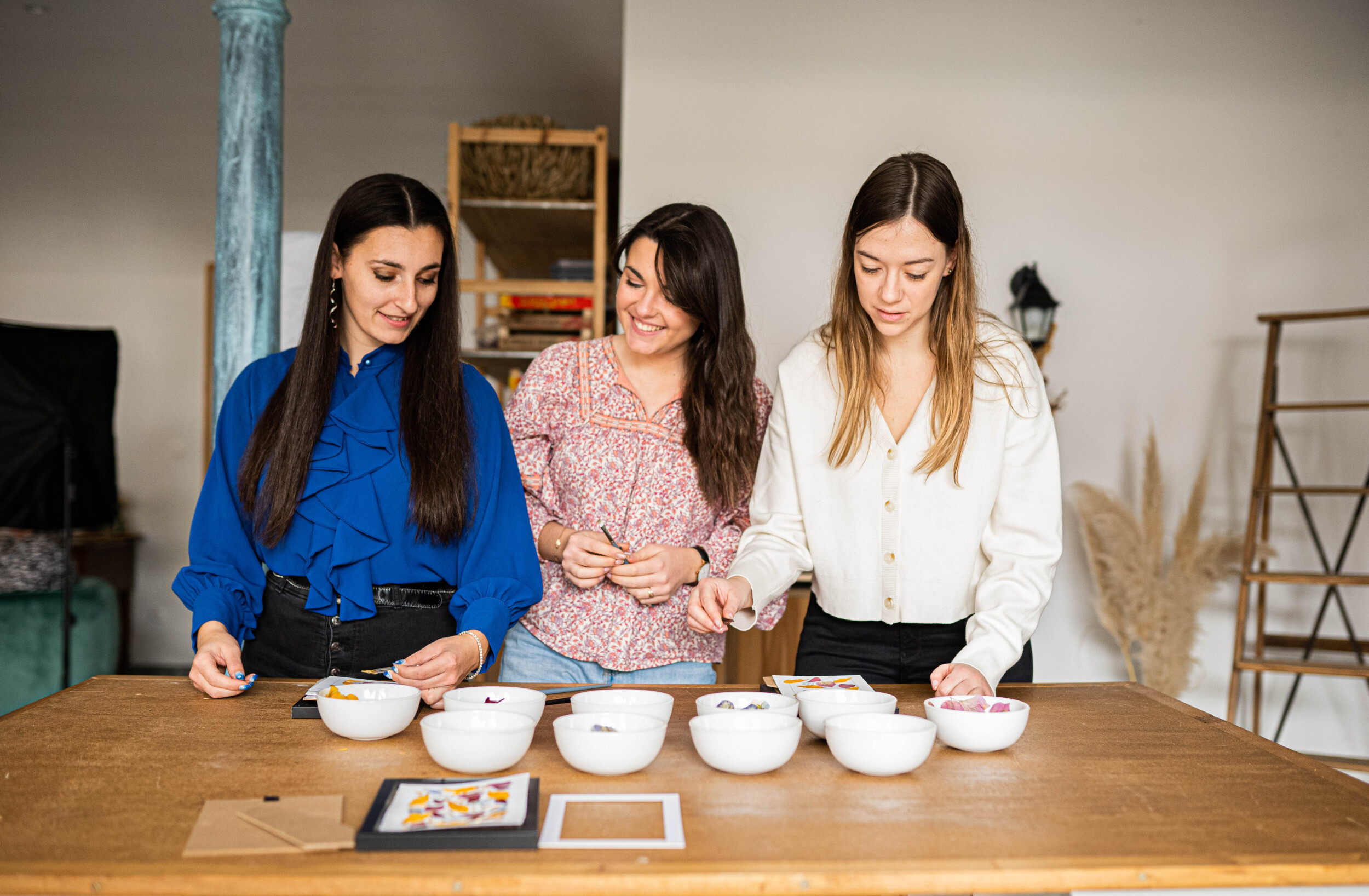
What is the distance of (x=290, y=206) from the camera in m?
5.68

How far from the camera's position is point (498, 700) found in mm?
1303

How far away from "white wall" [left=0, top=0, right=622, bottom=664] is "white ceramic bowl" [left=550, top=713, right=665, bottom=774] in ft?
12.3

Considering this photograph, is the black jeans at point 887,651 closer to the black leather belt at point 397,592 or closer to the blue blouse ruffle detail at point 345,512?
the black leather belt at point 397,592

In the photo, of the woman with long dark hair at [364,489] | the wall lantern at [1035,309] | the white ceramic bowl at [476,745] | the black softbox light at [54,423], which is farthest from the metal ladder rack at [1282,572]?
the black softbox light at [54,423]

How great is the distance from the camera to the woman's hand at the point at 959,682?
1.42 m

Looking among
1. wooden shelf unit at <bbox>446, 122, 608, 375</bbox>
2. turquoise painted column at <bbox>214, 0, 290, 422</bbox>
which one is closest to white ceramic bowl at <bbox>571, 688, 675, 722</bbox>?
turquoise painted column at <bbox>214, 0, 290, 422</bbox>

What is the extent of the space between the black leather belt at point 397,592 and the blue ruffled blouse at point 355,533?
0.5 inches

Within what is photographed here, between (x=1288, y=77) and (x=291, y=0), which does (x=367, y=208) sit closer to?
(x=291, y=0)

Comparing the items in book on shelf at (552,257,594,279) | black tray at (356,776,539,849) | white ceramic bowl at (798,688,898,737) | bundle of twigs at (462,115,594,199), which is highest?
bundle of twigs at (462,115,594,199)

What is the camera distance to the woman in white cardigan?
1.71m

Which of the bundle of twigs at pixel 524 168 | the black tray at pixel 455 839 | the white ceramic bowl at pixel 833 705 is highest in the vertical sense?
the bundle of twigs at pixel 524 168

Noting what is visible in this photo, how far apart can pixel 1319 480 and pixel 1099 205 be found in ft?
4.19

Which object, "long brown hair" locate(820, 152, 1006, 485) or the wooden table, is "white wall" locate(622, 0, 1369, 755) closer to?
"long brown hair" locate(820, 152, 1006, 485)

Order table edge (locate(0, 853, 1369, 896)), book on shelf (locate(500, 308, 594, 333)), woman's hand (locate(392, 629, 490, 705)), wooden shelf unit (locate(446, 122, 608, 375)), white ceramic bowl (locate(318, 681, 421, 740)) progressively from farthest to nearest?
book on shelf (locate(500, 308, 594, 333)), wooden shelf unit (locate(446, 122, 608, 375)), woman's hand (locate(392, 629, 490, 705)), white ceramic bowl (locate(318, 681, 421, 740)), table edge (locate(0, 853, 1369, 896))
